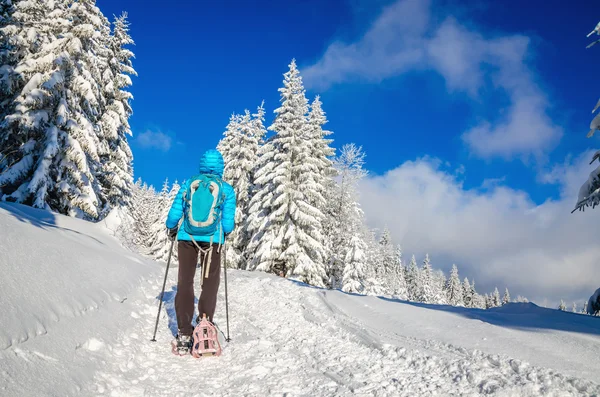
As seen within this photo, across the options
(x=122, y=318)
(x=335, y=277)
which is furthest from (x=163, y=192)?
(x=122, y=318)

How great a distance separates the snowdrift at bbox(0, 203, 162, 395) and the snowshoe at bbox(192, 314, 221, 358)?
1093mm

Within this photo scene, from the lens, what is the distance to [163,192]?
65.1 m

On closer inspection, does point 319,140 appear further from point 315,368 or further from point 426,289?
point 426,289

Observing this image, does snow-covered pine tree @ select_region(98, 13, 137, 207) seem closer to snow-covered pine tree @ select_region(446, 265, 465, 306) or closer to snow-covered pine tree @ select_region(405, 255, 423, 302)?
snow-covered pine tree @ select_region(405, 255, 423, 302)

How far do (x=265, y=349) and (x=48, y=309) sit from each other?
101 inches

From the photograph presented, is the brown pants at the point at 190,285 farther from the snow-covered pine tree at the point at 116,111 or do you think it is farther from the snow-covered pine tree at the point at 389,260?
the snow-covered pine tree at the point at 389,260

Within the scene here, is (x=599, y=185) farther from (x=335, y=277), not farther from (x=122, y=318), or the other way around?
(x=335, y=277)

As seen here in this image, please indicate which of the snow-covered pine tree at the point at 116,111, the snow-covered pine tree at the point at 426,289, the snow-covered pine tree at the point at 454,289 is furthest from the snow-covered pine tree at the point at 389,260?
the snow-covered pine tree at the point at 116,111

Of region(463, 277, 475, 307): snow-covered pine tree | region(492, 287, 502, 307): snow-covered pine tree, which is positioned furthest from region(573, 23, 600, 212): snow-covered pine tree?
region(492, 287, 502, 307): snow-covered pine tree

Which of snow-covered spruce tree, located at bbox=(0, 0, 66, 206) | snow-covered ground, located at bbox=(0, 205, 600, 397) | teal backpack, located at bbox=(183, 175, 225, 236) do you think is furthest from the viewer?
snow-covered spruce tree, located at bbox=(0, 0, 66, 206)

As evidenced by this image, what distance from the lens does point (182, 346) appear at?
448cm

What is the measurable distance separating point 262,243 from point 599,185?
635 inches

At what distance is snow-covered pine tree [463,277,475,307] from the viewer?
89.6 m

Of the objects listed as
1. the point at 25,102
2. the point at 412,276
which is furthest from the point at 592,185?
the point at 412,276
